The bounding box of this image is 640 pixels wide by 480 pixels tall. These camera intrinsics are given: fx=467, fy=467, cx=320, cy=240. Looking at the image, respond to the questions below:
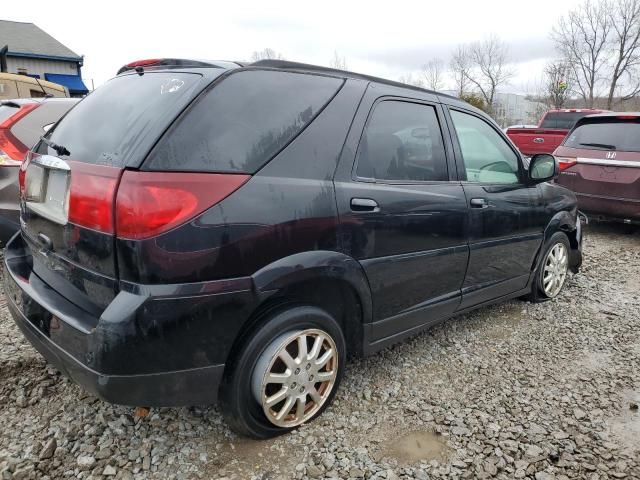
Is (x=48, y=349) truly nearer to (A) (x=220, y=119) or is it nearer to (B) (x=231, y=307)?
(B) (x=231, y=307)

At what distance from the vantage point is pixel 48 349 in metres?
2.03

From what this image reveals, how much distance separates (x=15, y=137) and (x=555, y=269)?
199 inches

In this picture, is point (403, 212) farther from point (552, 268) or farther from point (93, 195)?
point (552, 268)

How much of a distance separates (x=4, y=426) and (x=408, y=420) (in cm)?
205

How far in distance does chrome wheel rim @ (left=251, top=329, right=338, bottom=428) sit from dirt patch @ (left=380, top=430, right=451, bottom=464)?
16.1 inches

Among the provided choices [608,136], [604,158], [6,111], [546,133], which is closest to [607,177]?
[604,158]

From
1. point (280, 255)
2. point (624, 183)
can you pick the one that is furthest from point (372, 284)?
point (624, 183)

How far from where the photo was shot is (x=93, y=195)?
1.83 meters

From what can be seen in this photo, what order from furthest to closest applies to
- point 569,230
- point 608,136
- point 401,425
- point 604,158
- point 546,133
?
1. point 546,133
2. point 608,136
3. point 604,158
4. point 569,230
5. point 401,425

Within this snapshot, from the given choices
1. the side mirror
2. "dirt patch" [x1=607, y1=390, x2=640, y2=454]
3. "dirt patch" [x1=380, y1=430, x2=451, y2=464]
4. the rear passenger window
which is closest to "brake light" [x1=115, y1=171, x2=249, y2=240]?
the rear passenger window

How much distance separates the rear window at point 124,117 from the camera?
1.87 meters

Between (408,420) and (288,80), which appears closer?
(288,80)

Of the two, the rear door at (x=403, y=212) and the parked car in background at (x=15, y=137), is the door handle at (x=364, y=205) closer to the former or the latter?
the rear door at (x=403, y=212)

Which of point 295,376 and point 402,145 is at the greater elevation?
point 402,145
